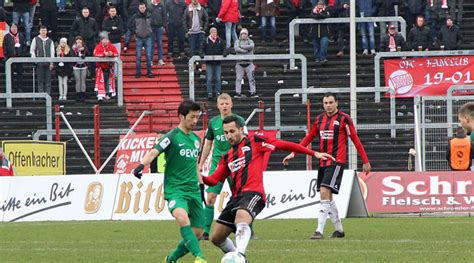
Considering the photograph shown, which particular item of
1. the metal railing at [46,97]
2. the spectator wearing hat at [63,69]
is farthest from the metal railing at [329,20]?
the metal railing at [46,97]

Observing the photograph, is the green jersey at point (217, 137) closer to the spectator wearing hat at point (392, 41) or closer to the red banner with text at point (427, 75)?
the red banner with text at point (427, 75)

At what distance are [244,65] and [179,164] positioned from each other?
62.1 ft

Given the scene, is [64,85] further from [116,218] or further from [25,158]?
[116,218]

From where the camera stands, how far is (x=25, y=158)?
2975 cm

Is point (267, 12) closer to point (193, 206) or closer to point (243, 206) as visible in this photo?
point (193, 206)

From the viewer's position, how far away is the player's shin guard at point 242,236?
14.8m

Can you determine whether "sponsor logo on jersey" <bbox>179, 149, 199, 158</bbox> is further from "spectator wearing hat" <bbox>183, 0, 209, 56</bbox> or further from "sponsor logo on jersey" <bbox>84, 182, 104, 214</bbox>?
"spectator wearing hat" <bbox>183, 0, 209, 56</bbox>

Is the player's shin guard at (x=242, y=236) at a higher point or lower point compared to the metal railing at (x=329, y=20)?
lower

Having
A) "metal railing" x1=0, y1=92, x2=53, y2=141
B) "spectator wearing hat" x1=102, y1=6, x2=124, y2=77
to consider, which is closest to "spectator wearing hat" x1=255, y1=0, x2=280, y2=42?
"spectator wearing hat" x1=102, y1=6, x2=124, y2=77

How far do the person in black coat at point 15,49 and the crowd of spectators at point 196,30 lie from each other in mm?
26

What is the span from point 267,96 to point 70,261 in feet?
63.0

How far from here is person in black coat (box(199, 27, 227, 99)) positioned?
34.6 metres

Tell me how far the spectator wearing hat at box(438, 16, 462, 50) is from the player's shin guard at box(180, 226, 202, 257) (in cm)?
2184

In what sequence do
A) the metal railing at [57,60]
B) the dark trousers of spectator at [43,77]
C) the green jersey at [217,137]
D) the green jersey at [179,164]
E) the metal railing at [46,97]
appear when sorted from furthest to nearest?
1. the dark trousers of spectator at [43,77]
2. the metal railing at [57,60]
3. the metal railing at [46,97]
4. the green jersey at [217,137]
5. the green jersey at [179,164]
